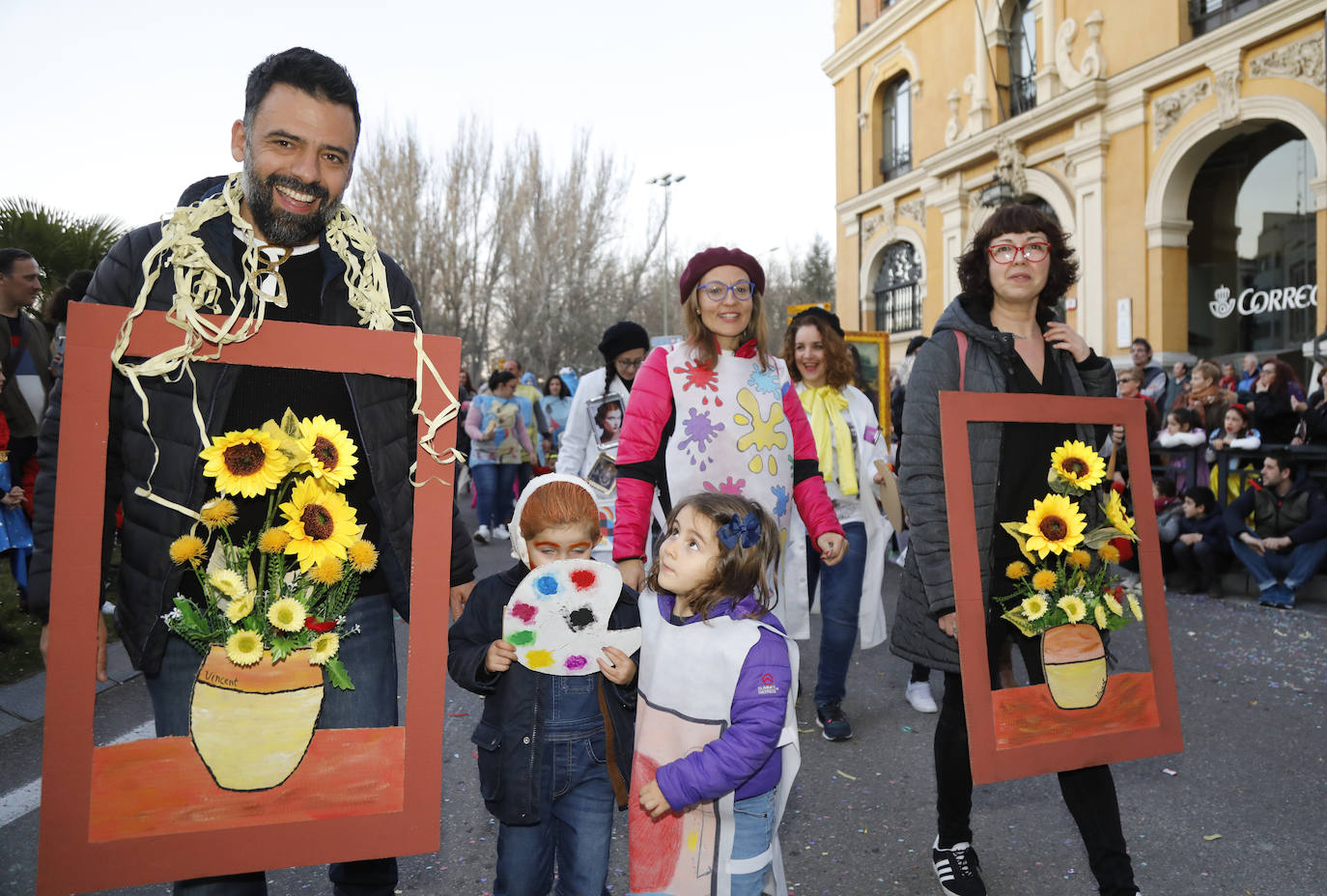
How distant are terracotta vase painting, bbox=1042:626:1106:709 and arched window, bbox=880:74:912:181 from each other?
24.7 m

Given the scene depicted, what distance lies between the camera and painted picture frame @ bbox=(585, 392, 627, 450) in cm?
554

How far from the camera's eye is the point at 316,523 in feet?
6.36

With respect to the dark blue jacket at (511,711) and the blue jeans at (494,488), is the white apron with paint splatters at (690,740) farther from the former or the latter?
the blue jeans at (494,488)

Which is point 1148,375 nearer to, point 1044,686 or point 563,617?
point 1044,686

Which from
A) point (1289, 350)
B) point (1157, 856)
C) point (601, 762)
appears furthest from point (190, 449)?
point (1289, 350)

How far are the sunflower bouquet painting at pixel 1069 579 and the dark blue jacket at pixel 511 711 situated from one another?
1.16 meters

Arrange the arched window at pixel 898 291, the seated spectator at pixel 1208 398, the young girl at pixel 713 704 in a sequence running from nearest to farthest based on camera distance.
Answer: the young girl at pixel 713 704 < the seated spectator at pixel 1208 398 < the arched window at pixel 898 291

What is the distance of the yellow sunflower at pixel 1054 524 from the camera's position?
106 inches

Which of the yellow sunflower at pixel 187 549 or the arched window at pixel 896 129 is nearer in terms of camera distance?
the yellow sunflower at pixel 187 549

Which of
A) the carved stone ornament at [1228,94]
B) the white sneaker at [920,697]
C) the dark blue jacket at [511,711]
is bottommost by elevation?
the white sneaker at [920,697]

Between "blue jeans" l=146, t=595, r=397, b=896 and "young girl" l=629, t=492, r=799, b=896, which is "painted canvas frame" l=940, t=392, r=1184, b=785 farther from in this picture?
"blue jeans" l=146, t=595, r=397, b=896

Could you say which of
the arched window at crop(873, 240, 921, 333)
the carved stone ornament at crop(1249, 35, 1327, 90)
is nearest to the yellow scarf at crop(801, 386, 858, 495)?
the carved stone ornament at crop(1249, 35, 1327, 90)

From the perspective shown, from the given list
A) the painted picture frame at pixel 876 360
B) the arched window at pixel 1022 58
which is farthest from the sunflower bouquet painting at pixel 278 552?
the arched window at pixel 1022 58

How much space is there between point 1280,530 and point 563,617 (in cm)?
718
